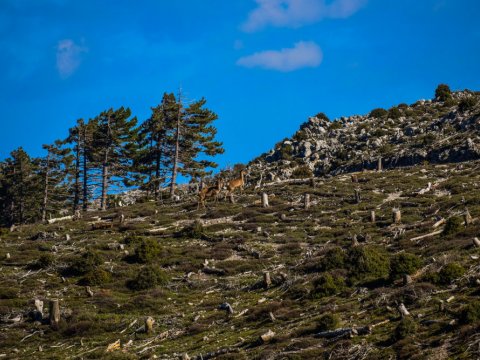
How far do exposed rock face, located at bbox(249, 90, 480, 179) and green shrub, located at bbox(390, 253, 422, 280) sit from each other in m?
36.3

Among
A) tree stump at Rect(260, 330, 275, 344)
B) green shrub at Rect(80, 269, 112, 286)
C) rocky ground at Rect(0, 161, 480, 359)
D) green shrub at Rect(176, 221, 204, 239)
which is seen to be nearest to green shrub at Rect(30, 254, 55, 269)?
rocky ground at Rect(0, 161, 480, 359)

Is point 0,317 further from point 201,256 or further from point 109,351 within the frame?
point 201,256

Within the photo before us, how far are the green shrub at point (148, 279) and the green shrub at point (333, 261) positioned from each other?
25.6 ft

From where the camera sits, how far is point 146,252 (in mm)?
33250

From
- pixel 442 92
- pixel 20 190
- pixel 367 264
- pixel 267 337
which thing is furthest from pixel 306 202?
pixel 442 92

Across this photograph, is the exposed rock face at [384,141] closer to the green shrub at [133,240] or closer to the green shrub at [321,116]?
the green shrub at [321,116]

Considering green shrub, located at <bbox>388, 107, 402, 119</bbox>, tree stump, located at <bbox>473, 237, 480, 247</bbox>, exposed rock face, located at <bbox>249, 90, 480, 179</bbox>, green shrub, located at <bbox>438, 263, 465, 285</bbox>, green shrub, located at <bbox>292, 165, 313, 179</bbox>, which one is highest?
green shrub, located at <bbox>388, 107, 402, 119</bbox>

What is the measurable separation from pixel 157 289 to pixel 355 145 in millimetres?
49470

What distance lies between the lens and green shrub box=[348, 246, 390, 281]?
78.3 feet

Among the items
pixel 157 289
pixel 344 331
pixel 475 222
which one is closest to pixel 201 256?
pixel 157 289

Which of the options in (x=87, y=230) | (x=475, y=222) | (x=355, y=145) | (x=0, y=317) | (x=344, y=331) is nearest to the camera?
(x=344, y=331)

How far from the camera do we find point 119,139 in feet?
212

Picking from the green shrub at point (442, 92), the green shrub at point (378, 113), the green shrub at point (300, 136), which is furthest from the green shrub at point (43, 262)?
the green shrub at point (442, 92)

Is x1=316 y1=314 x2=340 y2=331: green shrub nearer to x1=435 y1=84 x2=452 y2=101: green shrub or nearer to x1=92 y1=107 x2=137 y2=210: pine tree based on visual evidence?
x1=92 y1=107 x2=137 y2=210: pine tree
